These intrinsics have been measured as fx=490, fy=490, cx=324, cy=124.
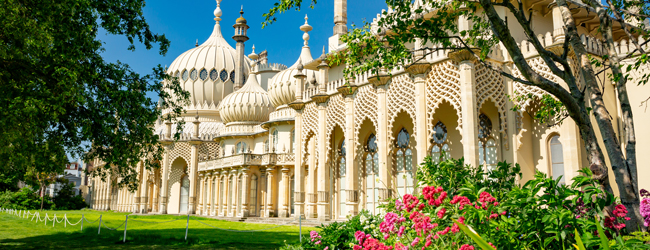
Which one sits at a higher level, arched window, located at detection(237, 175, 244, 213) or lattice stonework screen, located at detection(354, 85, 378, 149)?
lattice stonework screen, located at detection(354, 85, 378, 149)

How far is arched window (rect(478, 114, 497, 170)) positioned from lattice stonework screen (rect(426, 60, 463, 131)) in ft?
6.65

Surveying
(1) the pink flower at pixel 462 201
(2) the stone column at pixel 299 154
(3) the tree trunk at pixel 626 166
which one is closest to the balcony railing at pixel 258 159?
(2) the stone column at pixel 299 154

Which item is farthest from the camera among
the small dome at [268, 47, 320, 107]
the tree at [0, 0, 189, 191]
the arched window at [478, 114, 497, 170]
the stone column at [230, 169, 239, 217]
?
the small dome at [268, 47, 320, 107]

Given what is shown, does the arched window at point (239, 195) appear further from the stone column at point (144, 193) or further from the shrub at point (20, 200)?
the shrub at point (20, 200)

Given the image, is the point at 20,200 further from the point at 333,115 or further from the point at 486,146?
the point at 486,146

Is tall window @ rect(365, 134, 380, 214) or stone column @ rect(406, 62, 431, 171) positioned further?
tall window @ rect(365, 134, 380, 214)

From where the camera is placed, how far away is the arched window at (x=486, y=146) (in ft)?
58.8

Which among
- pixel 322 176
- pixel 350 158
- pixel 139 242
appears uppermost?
pixel 350 158

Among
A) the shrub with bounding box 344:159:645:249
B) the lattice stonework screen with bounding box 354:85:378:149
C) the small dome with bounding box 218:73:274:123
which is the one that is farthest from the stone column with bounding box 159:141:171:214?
the shrub with bounding box 344:159:645:249

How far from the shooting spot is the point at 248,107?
1309 inches

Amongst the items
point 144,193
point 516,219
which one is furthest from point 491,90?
point 144,193

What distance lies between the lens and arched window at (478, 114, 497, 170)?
17.9 m

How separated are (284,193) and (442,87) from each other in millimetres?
13418

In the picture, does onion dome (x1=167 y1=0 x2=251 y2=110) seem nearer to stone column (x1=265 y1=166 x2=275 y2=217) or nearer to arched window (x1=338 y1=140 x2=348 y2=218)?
stone column (x1=265 y1=166 x2=275 y2=217)
